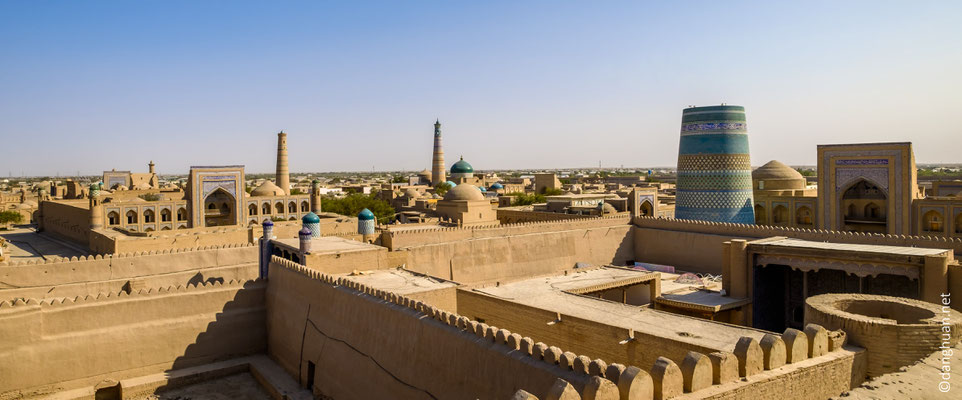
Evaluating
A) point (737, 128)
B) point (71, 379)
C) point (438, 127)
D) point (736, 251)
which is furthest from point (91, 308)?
point (438, 127)

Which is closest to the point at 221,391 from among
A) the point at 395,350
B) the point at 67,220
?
the point at 395,350

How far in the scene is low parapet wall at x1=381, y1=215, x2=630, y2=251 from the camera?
1797 cm

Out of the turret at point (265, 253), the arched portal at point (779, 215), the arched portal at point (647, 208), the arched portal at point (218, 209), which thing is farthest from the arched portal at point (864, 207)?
the arched portal at point (218, 209)

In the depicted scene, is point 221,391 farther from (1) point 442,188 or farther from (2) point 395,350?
(1) point 442,188

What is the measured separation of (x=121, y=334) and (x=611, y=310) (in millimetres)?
9353

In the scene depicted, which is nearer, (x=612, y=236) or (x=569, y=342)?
(x=569, y=342)

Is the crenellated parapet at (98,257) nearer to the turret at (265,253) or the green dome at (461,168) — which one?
the turret at (265,253)

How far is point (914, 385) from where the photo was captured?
5777 mm

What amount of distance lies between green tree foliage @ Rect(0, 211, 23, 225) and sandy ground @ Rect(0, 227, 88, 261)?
6171 millimetres

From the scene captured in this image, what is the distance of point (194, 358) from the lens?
13359 millimetres

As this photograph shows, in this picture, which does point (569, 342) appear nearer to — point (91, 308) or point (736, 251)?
point (736, 251)

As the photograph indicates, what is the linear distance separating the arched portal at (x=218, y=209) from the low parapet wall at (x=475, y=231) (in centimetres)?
1642

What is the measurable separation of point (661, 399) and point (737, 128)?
18.2 m

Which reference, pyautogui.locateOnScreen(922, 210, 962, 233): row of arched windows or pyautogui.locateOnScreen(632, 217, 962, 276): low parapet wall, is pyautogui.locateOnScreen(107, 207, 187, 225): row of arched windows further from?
pyautogui.locateOnScreen(922, 210, 962, 233): row of arched windows
